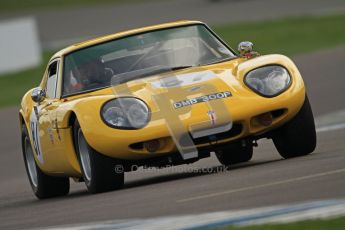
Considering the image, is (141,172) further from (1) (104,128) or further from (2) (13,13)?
(2) (13,13)

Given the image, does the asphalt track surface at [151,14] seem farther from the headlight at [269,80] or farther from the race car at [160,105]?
the headlight at [269,80]

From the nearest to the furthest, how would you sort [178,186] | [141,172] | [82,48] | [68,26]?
[178,186] < [82,48] < [141,172] < [68,26]

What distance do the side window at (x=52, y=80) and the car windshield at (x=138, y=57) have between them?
0.27 m

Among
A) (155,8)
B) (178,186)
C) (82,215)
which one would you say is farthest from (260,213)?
(155,8)

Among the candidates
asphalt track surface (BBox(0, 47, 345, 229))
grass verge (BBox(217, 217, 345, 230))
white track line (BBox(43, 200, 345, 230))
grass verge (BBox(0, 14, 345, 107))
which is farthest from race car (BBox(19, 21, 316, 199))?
grass verge (BBox(0, 14, 345, 107))

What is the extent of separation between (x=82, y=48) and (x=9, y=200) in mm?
1612

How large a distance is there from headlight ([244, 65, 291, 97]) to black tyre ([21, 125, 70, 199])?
8.29ft

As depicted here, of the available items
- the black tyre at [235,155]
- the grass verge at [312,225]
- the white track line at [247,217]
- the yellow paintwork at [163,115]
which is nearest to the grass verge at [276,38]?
the black tyre at [235,155]

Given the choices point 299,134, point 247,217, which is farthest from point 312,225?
point 299,134

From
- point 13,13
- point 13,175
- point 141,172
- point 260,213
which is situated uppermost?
point 260,213

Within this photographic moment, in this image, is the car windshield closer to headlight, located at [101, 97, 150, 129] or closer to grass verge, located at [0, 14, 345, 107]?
headlight, located at [101, 97, 150, 129]

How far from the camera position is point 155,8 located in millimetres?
41438

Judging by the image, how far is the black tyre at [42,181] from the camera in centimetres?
1090

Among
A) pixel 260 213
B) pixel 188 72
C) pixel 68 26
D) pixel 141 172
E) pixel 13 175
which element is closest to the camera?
pixel 260 213
